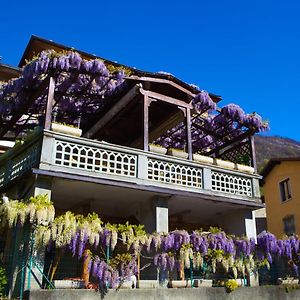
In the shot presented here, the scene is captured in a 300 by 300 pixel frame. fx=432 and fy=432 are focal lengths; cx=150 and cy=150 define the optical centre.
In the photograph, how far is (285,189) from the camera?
27.7 meters

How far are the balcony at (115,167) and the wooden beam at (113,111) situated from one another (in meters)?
2.70

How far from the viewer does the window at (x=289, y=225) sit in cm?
2608

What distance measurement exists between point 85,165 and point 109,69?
3.90 meters

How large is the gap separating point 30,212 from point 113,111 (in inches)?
286

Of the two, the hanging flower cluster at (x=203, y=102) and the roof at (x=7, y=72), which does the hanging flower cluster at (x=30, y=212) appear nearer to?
the hanging flower cluster at (x=203, y=102)

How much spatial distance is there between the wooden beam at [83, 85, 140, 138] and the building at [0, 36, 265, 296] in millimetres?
49

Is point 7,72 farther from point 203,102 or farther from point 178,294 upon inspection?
point 178,294

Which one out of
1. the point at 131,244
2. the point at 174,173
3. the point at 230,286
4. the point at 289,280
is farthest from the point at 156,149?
the point at 289,280

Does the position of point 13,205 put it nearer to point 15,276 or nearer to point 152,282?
point 15,276

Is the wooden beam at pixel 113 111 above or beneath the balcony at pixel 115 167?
above

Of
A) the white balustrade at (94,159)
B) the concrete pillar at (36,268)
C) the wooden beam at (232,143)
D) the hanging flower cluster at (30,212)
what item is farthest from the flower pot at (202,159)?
the hanging flower cluster at (30,212)

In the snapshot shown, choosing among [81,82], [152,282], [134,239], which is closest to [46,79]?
[81,82]

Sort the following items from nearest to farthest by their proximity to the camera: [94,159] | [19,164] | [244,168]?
[94,159] → [19,164] → [244,168]

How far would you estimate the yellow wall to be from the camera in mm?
26250
